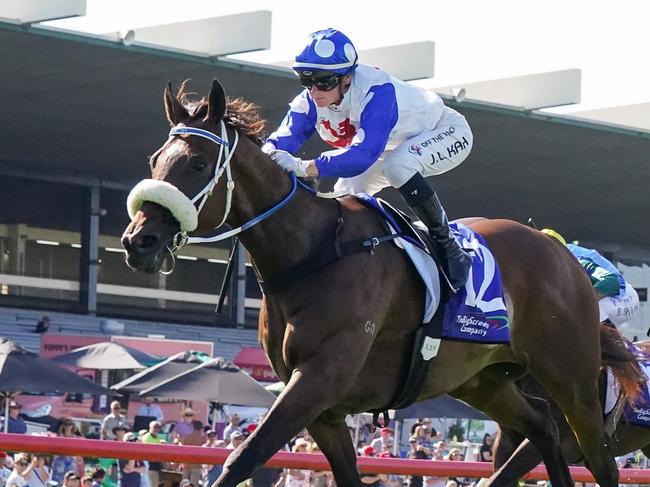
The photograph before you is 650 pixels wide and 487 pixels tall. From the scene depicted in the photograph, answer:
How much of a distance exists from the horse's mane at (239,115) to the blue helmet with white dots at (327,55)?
30 cm

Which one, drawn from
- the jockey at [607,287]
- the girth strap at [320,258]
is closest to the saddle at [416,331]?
the girth strap at [320,258]

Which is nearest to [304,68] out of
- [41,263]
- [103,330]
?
[103,330]

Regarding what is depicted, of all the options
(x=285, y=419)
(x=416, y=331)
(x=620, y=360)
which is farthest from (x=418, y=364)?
(x=620, y=360)

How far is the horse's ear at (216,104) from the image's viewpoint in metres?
5.36

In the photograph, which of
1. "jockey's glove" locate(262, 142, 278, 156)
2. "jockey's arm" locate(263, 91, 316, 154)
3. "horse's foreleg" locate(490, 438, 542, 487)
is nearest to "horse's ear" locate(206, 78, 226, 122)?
"jockey's glove" locate(262, 142, 278, 156)

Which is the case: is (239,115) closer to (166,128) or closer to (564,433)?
(564,433)

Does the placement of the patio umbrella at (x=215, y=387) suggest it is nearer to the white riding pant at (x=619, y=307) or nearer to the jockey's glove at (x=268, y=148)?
the white riding pant at (x=619, y=307)

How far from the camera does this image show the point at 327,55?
224 inches

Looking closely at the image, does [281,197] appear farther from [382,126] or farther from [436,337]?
[436,337]

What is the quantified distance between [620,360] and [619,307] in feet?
3.03

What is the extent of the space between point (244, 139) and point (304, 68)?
46 cm

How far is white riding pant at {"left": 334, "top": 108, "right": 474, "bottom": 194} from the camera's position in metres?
5.89

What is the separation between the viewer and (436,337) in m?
5.87

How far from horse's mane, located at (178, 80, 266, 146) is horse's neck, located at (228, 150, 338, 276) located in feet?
0.35
